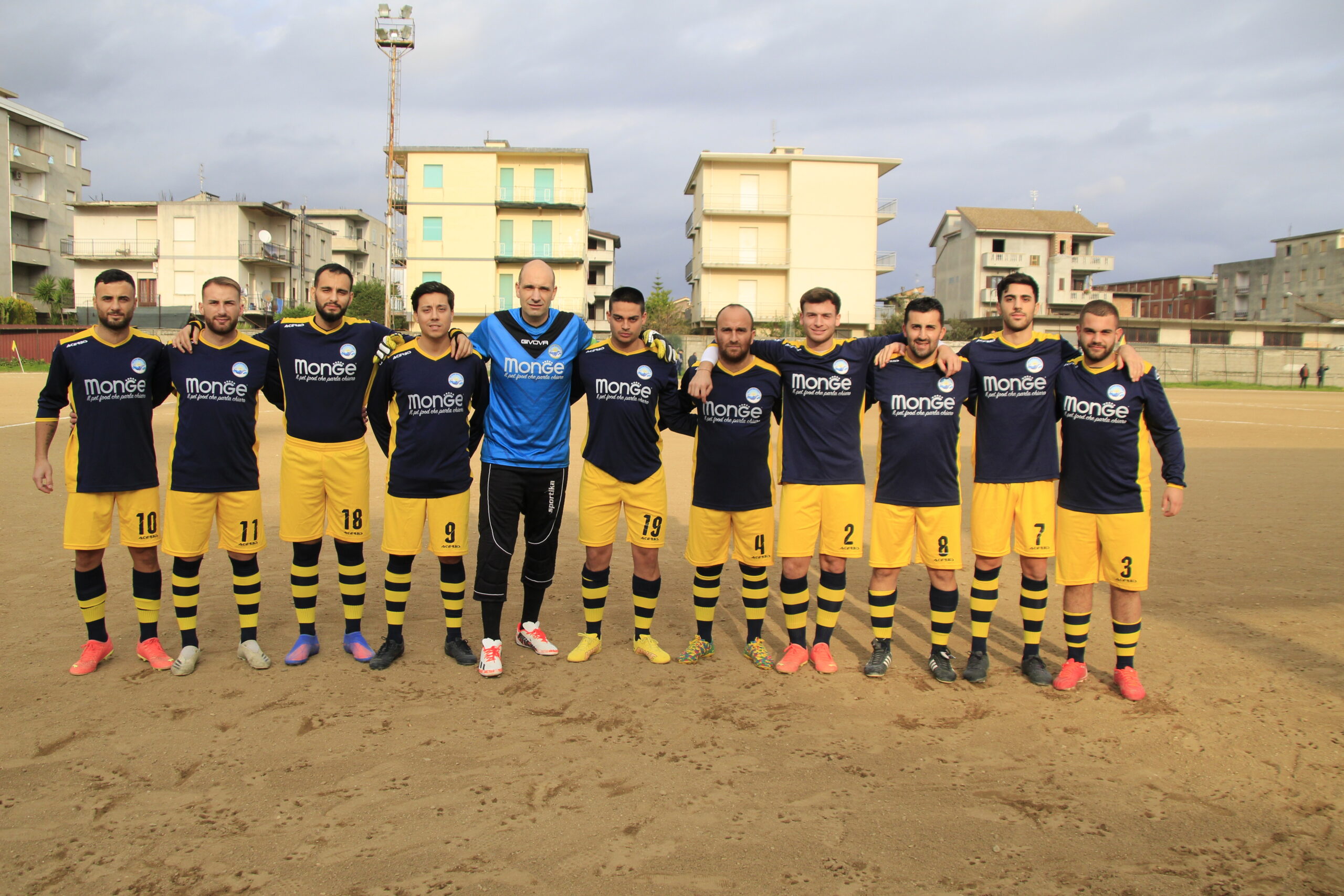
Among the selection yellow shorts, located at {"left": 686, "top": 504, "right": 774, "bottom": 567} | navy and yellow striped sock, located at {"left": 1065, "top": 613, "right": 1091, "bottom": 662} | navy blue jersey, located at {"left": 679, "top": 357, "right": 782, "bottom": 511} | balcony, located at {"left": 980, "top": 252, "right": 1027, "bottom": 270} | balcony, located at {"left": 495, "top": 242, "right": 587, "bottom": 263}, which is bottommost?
navy and yellow striped sock, located at {"left": 1065, "top": 613, "right": 1091, "bottom": 662}

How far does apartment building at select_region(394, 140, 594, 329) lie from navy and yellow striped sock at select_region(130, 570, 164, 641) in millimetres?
41450

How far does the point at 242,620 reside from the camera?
17.3ft

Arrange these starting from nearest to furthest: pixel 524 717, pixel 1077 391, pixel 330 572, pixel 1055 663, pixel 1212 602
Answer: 1. pixel 524 717
2. pixel 1077 391
3. pixel 1055 663
4. pixel 1212 602
5. pixel 330 572

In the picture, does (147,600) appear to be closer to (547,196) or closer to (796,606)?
(796,606)

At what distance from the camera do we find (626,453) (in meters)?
5.26

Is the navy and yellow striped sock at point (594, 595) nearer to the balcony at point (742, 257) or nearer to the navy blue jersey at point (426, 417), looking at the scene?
the navy blue jersey at point (426, 417)

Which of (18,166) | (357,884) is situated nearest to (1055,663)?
(357,884)

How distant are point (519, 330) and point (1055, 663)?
4077mm

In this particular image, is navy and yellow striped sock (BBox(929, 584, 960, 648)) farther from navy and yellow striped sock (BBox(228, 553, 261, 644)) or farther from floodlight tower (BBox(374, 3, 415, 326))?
floodlight tower (BBox(374, 3, 415, 326))

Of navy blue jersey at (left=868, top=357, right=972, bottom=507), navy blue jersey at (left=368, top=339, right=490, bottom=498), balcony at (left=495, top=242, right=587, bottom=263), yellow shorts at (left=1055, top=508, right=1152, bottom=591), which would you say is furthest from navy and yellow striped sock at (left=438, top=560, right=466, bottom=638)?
balcony at (left=495, top=242, right=587, bottom=263)

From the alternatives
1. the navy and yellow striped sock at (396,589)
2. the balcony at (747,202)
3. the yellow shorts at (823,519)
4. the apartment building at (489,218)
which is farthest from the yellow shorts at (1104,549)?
the balcony at (747,202)

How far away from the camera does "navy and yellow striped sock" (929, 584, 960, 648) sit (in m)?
5.21

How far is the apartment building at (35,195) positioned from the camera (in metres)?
46.1

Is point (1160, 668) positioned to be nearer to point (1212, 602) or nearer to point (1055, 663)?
point (1055, 663)
